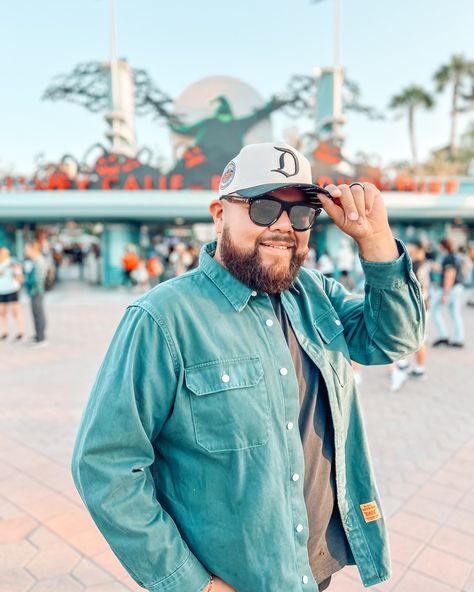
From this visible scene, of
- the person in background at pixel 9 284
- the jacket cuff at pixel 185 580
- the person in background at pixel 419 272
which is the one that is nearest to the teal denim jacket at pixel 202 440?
the jacket cuff at pixel 185 580

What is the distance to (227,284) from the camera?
1.39 metres

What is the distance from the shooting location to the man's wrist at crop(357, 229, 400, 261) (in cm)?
140

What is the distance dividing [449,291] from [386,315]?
6.72 meters

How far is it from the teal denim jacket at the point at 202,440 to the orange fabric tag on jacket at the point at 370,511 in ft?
1.03

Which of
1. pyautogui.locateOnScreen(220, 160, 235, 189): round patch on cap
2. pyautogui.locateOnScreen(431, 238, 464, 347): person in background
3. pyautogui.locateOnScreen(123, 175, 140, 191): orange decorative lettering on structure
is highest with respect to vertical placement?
pyautogui.locateOnScreen(123, 175, 140, 191): orange decorative lettering on structure

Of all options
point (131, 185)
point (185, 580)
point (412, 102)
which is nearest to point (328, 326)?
point (185, 580)

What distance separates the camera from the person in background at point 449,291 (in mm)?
7258

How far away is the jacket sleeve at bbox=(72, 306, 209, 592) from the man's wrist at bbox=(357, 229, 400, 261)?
2.34 feet

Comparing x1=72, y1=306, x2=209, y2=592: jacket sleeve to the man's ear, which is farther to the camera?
the man's ear

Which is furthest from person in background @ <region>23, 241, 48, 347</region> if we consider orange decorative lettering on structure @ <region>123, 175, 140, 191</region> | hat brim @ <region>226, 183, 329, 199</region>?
orange decorative lettering on structure @ <region>123, 175, 140, 191</region>

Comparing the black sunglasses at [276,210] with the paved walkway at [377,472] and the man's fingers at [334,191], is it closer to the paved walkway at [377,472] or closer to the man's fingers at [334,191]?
the man's fingers at [334,191]

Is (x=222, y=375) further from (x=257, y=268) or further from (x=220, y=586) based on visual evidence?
(x=220, y=586)

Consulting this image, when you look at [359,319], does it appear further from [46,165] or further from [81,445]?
[46,165]

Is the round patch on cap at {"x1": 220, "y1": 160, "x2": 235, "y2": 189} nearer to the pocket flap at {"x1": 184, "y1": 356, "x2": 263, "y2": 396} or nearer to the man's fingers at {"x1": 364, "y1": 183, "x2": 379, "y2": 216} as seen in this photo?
the man's fingers at {"x1": 364, "y1": 183, "x2": 379, "y2": 216}
